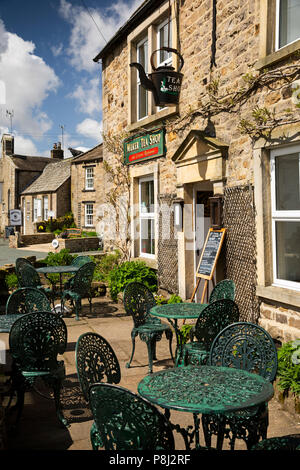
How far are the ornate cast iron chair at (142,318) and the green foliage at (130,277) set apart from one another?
3306mm

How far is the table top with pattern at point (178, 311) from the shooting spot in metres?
4.61

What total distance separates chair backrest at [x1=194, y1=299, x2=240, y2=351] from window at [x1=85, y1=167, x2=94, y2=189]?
989 inches

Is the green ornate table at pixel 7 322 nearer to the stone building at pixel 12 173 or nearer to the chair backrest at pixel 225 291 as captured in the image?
the chair backrest at pixel 225 291

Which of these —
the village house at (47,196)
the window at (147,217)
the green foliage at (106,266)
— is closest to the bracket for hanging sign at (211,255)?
the window at (147,217)

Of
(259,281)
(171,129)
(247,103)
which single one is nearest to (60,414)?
(259,281)

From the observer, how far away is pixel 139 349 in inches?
225

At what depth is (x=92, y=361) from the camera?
9.34 feet

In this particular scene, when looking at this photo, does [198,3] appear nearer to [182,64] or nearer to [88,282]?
[182,64]

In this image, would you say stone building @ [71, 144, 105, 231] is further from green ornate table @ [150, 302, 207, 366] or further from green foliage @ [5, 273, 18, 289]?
green ornate table @ [150, 302, 207, 366]

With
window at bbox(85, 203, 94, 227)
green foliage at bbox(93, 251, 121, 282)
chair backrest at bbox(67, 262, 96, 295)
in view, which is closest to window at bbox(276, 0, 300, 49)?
chair backrest at bbox(67, 262, 96, 295)

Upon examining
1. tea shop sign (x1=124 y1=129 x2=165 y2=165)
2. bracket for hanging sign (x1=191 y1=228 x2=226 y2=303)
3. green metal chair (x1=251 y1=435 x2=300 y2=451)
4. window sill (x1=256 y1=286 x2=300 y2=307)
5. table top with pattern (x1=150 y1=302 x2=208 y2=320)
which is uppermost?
tea shop sign (x1=124 y1=129 x2=165 y2=165)

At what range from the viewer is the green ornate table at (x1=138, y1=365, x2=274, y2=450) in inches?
91.0

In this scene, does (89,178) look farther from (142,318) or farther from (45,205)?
(142,318)

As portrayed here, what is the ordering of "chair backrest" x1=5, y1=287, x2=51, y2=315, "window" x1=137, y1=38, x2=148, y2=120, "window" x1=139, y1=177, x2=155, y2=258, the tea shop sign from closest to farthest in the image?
"chair backrest" x1=5, y1=287, x2=51, y2=315 → the tea shop sign → "window" x1=139, y1=177, x2=155, y2=258 → "window" x1=137, y1=38, x2=148, y2=120
